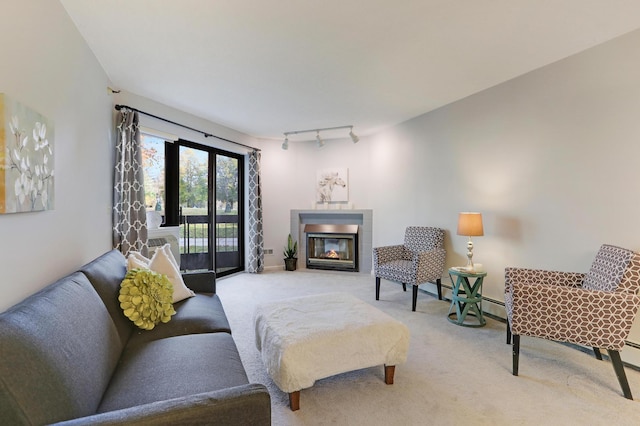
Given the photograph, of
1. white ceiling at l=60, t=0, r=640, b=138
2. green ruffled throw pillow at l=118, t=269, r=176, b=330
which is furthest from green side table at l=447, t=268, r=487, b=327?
green ruffled throw pillow at l=118, t=269, r=176, b=330

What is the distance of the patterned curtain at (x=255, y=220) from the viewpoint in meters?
5.84

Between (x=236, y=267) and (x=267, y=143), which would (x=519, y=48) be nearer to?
(x=267, y=143)

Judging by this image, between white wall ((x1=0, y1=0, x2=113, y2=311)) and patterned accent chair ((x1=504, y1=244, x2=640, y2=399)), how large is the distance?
301cm

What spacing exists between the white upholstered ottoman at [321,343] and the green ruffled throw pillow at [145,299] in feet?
2.26

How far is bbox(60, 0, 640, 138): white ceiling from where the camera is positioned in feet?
7.09

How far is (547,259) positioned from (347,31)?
2749mm

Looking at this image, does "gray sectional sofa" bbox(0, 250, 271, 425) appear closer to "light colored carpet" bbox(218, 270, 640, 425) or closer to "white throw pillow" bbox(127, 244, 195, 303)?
"white throw pillow" bbox(127, 244, 195, 303)

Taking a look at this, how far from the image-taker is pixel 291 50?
271cm

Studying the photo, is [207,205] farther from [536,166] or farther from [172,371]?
[536,166]

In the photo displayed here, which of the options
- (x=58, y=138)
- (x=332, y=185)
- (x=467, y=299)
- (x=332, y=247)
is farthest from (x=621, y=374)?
(x=332, y=185)

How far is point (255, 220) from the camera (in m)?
5.86

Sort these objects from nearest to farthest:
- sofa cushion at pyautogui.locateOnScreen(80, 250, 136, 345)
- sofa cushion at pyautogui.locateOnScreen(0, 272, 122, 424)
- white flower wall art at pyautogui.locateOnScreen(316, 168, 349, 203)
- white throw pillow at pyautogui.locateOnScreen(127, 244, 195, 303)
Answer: sofa cushion at pyautogui.locateOnScreen(0, 272, 122, 424) < sofa cushion at pyautogui.locateOnScreen(80, 250, 136, 345) < white throw pillow at pyautogui.locateOnScreen(127, 244, 195, 303) < white flower wall art at pyautogui.locateOnScreen(316, 168, 349, 203)

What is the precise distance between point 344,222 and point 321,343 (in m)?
4.19

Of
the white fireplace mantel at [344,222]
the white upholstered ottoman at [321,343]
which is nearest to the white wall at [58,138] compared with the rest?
the white upholstered ottoman at [321,343]
